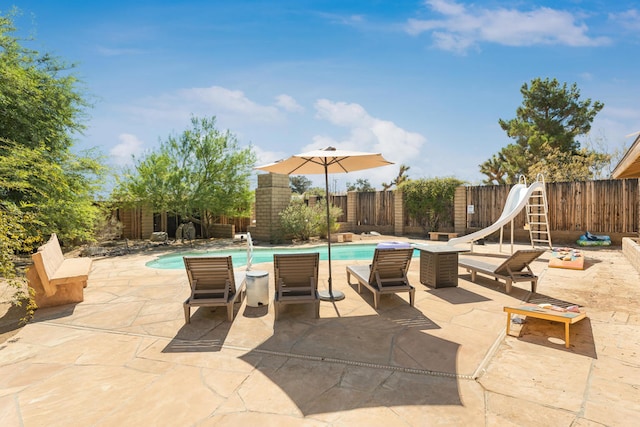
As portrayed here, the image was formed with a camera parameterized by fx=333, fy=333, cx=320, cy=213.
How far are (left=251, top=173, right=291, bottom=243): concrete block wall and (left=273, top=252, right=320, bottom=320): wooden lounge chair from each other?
884 centimetres

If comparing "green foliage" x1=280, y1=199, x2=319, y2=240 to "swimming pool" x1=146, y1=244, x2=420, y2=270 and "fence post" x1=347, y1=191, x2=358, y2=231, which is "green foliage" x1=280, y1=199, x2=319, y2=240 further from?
"fence post" x1=347, y1=191, x2=358, y2=231

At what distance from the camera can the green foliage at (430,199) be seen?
1473 centimetres

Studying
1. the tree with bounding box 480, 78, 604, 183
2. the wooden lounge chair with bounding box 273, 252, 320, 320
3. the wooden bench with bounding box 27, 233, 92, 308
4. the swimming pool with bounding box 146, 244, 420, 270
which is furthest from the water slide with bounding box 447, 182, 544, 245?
the tree with bounding box 480, 78, 604, 183

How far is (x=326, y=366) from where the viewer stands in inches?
117

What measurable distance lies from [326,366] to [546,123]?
88.5ft

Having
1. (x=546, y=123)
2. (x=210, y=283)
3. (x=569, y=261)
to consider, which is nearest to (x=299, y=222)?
(x=569, y=261)

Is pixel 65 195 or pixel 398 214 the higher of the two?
pixel 65 195

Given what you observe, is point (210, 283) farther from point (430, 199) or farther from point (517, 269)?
point (430, 199)

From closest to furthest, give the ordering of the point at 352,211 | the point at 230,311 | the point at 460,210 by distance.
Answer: the point at 230,311
the point at 460,210
the point at 352,211

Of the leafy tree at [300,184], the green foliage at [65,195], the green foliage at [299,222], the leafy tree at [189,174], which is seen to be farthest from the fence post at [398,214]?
the leafy tree at [300,184]

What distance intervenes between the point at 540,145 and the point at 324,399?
25.3m

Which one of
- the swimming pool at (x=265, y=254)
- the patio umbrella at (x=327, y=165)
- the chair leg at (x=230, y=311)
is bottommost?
the swimming pool at (x=265, y=254)

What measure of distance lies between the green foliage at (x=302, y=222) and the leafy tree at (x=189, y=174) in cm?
257

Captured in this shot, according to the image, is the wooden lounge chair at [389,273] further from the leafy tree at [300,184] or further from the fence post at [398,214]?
the leafy tree at [300,184]
